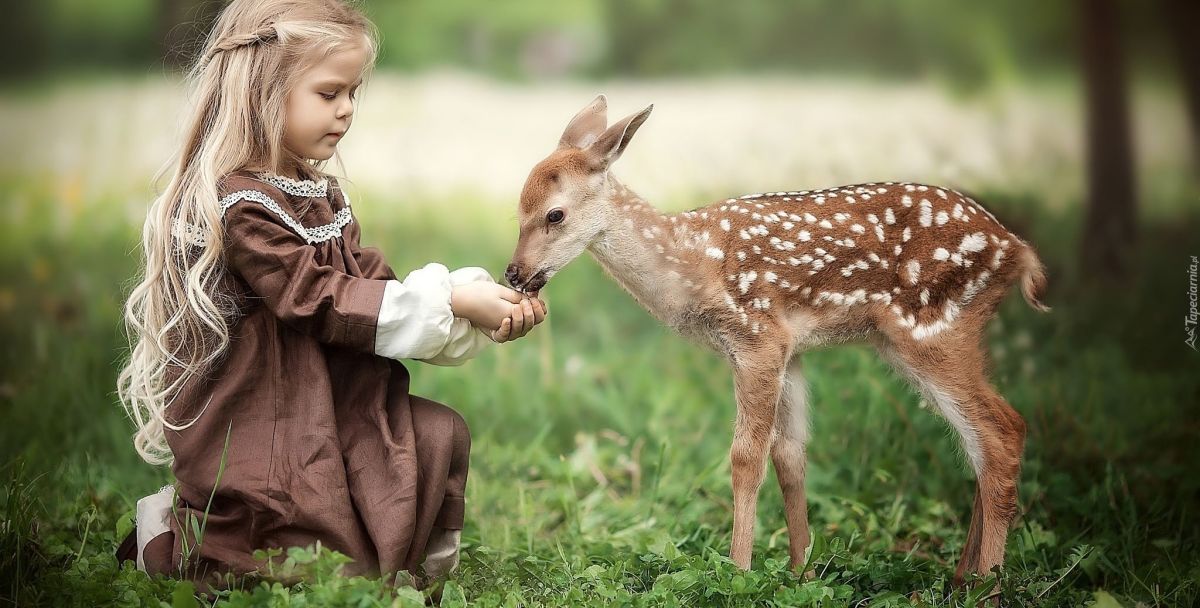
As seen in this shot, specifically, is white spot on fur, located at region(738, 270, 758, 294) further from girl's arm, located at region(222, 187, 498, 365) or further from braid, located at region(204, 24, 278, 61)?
braid, located at region(204, 24, 278, 61)

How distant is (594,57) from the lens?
34.6 ft

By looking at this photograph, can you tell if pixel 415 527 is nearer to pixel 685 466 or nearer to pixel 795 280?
pixel 795 280

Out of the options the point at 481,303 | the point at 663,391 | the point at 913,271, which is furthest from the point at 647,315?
the point at 481,303

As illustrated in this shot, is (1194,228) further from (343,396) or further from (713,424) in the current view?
(343,396)

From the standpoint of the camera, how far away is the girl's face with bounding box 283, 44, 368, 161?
10.5ft

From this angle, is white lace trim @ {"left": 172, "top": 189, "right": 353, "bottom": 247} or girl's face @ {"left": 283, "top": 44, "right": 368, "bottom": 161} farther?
girl's face @ {"left": 283, "top": 44, "right": 368, "bottom": 161}

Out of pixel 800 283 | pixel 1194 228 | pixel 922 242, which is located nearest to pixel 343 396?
pixel 800 283

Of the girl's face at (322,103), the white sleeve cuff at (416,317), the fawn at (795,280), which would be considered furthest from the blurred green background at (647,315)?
the girl's face at (322,103)

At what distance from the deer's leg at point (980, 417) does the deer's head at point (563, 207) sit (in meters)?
1.01

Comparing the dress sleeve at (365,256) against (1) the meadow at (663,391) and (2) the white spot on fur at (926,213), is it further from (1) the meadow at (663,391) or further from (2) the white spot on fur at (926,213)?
(2) the white spot on fur at (926,213)

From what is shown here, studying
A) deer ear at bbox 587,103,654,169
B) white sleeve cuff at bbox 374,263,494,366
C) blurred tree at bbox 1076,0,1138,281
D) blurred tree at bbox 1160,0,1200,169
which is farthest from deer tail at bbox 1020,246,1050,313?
blurred tree at bbox 1160,0,1200,169

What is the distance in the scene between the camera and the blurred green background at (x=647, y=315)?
146 inches

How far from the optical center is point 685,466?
4.91 meters

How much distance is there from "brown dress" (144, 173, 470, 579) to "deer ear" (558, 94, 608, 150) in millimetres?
761
